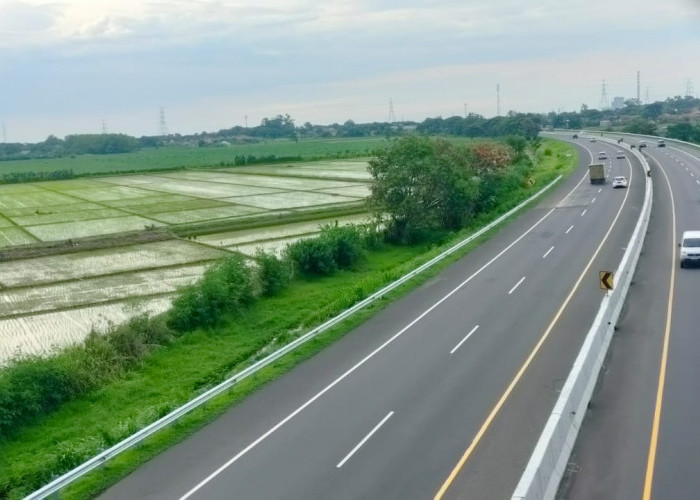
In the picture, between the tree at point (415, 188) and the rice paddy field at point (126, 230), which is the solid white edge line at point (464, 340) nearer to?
the rice paddy field at point (126, 230)

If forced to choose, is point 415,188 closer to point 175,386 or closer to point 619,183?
point 619,183

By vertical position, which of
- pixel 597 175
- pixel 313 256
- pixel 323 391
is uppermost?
pixel 597 175

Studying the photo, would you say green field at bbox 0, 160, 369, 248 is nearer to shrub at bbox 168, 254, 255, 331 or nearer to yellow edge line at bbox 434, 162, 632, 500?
shrub at bbox 168, 254, 255, 331

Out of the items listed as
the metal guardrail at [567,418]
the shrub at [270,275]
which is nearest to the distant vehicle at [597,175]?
the shrub at [270,275]

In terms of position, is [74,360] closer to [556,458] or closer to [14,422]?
[14,422]

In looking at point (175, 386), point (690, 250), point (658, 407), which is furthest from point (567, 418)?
point (690, 250)

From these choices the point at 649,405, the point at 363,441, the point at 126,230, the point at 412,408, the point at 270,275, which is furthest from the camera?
the point at 126,230

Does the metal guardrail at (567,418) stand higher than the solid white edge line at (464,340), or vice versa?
the metal guardrail at (567,418)
